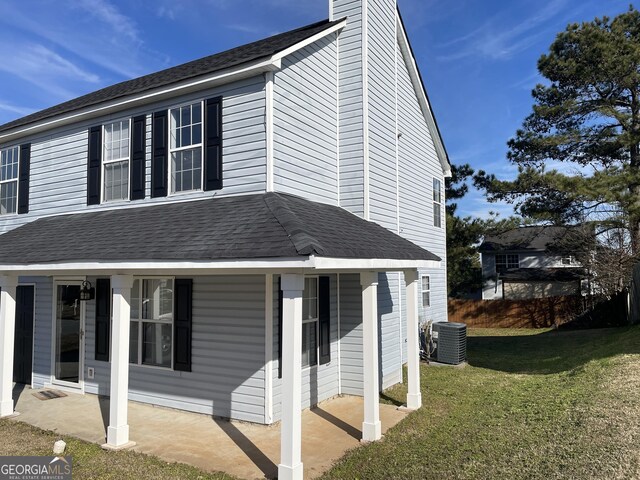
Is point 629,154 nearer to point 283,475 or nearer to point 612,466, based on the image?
point 612,466

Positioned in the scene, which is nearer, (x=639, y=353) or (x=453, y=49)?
(x=639, y=353)

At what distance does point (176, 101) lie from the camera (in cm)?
846

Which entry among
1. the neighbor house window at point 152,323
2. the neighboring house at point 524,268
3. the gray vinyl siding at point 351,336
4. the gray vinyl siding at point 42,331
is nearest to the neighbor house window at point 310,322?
the gray vinyl siding at point 351,336

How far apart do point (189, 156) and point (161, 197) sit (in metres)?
0.95

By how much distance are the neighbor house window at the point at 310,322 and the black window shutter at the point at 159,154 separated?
3.27 meters

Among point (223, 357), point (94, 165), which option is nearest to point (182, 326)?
point (223, 357)

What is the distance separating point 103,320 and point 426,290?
8892 mm

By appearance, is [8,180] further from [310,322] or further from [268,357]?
[268,357]

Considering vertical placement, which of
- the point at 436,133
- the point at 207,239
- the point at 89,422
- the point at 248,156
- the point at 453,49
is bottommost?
the point at 89,422

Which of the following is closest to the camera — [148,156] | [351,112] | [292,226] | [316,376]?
[292,226]

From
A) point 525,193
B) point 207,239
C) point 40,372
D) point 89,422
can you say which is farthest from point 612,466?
point 525,193

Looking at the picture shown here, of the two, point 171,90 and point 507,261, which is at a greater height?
point 171,90

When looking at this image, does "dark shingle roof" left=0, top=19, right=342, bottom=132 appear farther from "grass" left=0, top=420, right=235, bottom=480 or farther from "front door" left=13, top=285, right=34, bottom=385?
"grass" left=0, top=420, right=235, bottom=480

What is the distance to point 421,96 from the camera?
44.1 feet
